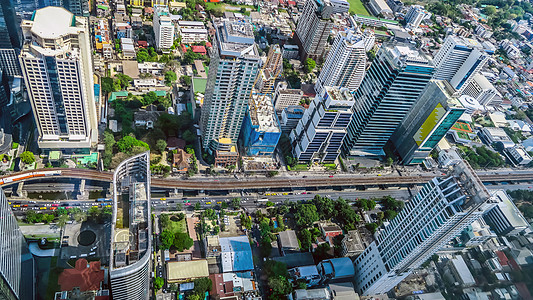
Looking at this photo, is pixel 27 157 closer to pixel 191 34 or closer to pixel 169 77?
pixel 169 77

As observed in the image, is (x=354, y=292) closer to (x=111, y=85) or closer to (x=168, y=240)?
(x=168, y=240)

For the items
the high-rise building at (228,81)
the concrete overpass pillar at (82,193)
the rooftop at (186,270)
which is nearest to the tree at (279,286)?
the rooftop at (186,270)

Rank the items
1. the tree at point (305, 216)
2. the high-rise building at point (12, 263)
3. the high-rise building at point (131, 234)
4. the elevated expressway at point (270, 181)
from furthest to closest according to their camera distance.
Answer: the tree at point (305, 216), the elevated expressway at point (270, 181), the high-rise building at point (12, 263), the high-rise building at point (131, 234)

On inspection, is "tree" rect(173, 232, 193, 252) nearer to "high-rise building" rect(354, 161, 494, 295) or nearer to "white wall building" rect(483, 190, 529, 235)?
"high-rise building" rect(354, 161, 494, 295)

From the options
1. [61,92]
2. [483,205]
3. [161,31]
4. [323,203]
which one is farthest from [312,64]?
[483,205]

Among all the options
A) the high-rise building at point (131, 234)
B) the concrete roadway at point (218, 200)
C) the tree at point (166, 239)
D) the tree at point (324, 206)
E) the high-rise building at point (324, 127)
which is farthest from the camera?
the high-rise building at point (324, 127)

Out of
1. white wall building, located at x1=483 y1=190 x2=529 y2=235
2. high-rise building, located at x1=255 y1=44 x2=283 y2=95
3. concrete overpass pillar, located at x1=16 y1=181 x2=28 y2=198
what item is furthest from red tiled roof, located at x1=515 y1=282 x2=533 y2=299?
concrete overpass pillar, located at x1=16 y1=181 x2=28 y2=198

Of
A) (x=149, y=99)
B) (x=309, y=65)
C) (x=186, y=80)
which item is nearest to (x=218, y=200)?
(x=149, y=99)

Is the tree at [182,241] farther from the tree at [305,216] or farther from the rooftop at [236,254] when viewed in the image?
the tree at [305,216]
